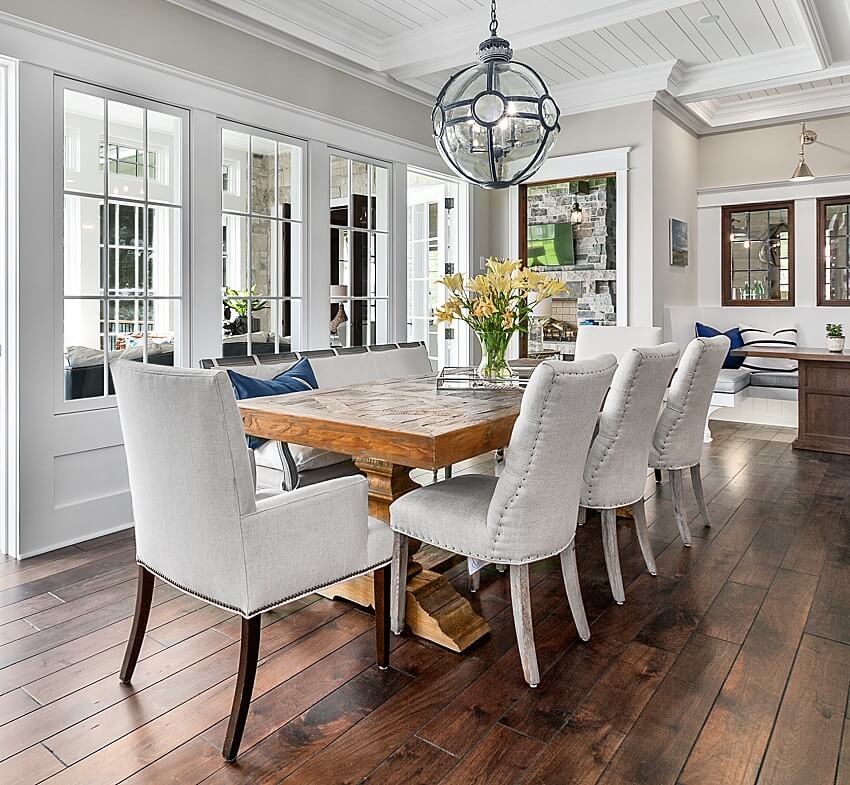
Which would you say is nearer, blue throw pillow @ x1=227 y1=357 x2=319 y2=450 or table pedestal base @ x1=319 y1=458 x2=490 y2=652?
table pedestal base @ x1=319 y1=458 x2=490 y2=652

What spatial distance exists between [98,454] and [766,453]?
445 centimetres

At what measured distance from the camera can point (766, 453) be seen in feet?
16.9

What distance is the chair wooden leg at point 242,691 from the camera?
5.49ft

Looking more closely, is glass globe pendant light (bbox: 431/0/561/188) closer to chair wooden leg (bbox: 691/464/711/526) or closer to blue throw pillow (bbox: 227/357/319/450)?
blue throw pillow (bbox: 227/357/319/450)

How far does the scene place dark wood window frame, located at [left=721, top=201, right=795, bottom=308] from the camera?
692 centimetres

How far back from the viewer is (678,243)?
6.39 metres

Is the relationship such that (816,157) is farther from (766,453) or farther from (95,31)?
(95,31)

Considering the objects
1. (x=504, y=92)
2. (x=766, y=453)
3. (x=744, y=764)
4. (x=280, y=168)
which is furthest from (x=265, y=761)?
(x=766, y=453)

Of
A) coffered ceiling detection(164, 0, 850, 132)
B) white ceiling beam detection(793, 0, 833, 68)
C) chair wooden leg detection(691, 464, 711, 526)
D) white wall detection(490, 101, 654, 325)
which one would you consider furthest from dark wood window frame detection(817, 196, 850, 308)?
chair wooden leg detection(691, 464, 711, 526)

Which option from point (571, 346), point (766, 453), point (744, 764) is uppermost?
point (571, 346)

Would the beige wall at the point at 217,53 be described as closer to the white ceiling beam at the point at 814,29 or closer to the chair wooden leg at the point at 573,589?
the white ceiling beam at the point at 814,29

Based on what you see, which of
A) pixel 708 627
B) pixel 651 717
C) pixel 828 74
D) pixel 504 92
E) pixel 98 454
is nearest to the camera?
pixel 651 717

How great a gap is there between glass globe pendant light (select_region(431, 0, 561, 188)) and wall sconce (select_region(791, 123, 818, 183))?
434cm

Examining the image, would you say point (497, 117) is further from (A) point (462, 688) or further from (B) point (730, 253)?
(B) point (730, 253)
